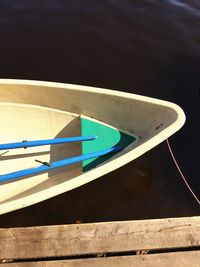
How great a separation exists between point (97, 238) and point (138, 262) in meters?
0.43

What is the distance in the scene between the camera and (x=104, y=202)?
4426mm

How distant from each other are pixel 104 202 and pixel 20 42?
141 inches

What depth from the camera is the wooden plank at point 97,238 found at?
10.7 ft

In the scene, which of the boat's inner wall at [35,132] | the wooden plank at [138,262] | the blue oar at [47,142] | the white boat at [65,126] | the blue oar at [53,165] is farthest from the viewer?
the boat's inner wall at [35,132]

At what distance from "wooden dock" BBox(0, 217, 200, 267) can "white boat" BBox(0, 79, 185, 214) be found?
72 centimetres

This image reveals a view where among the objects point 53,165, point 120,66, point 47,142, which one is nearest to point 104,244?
point 53,165

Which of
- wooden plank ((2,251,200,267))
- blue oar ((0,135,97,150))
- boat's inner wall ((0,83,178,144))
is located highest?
boat's inner wall ((0,83,178,144))

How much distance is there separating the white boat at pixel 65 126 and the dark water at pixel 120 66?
1.52 ft

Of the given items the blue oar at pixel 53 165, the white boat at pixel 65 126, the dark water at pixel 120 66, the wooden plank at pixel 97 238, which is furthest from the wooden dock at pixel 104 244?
the dark water at pixel 120 66

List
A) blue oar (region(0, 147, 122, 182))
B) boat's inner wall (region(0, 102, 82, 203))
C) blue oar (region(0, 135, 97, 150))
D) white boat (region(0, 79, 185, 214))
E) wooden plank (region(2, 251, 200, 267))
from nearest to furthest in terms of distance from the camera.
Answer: wooden plank (region(2, 251, 200, 267)), blue oar (region(0, 147, 122, 182)), blue oar (region(0, 135, 97, 150)), white boat (region(0, 79, 185, 214)), boat's inner wall (region(0, 102, 82, 203))

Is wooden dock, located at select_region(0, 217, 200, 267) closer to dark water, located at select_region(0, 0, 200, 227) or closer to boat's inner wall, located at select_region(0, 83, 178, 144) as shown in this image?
dark water, located at select_region(0, 0, 200, 227)

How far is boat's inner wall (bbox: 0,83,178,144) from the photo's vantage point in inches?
163

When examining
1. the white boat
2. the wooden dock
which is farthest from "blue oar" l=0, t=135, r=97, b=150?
the wooden dock

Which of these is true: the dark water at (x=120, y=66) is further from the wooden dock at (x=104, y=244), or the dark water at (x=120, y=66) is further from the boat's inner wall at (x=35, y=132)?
the wooden dock at (x=104, y=244)
